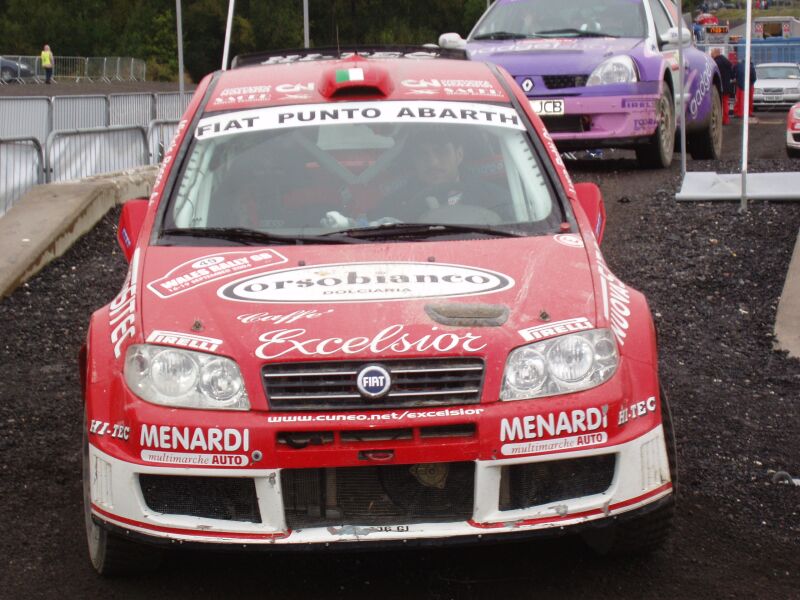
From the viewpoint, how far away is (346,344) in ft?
14.3

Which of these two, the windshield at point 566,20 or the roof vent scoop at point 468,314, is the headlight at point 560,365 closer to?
the roof vent scoop at point 468,314

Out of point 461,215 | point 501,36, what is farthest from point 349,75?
point 501,36

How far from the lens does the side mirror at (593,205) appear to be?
217 inches

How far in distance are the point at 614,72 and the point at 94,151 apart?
5273mm

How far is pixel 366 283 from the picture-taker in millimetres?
4703

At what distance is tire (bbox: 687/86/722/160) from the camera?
16.2 m

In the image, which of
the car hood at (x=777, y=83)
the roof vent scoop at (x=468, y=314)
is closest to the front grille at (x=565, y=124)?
the roof vent scoop at (x=468, y=314)

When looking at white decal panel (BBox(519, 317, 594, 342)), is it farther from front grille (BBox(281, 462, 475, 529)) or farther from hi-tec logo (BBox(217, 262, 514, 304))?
front grille (BBox(281, 462, 475, 529))

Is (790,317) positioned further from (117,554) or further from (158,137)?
(158,137)

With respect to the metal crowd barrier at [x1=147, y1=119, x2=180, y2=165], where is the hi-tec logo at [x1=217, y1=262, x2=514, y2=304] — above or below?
above

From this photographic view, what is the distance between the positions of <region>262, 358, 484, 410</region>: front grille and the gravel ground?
0.70m

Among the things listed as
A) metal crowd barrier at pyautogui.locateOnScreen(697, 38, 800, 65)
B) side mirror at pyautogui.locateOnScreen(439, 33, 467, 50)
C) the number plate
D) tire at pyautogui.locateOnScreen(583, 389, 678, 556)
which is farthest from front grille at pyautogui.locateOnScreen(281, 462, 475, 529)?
metal crowd barrier at pyautogui.locateOnScreen(697, 38, 800, 65)

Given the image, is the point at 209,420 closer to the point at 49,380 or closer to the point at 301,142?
the point at 301,142

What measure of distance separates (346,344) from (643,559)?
Answer: 1360 mm
